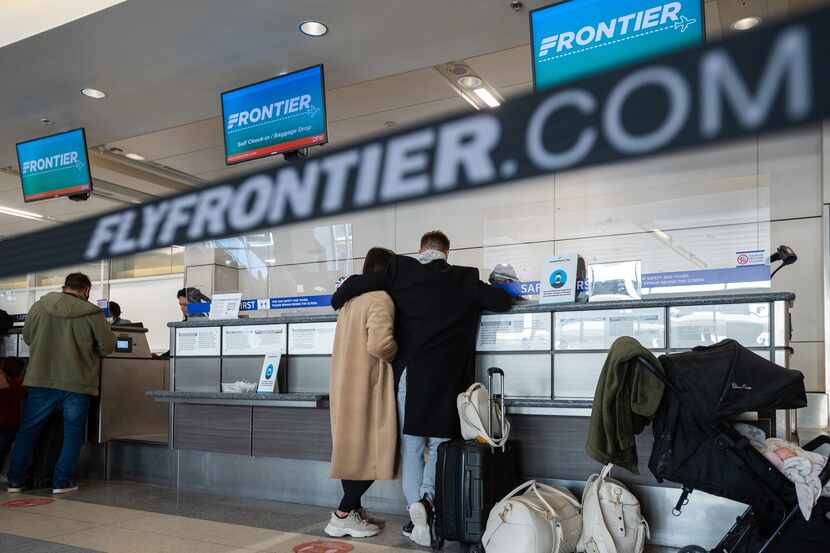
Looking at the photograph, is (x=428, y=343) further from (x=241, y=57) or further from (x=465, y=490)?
(x=241, y=57)

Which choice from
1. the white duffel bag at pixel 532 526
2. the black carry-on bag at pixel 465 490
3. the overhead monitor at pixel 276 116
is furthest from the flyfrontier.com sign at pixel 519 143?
the overhead monitor at pixel 276 116

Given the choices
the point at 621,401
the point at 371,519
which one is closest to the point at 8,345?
the point at 371,519

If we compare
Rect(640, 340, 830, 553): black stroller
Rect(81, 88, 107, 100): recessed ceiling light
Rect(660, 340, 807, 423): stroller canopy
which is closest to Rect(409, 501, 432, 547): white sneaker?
Rect(640, 340, 830, 553): black stroller

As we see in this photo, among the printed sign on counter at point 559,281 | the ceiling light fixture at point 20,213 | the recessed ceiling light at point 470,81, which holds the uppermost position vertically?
the recessed ceiling light at point 470,81

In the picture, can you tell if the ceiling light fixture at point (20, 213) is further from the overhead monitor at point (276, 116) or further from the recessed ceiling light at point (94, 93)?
the overhead monitor at point (276, 116)

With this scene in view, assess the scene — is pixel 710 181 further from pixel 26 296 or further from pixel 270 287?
pixel 26 296

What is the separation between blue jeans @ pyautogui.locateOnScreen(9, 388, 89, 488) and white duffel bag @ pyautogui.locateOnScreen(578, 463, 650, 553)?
3526mm

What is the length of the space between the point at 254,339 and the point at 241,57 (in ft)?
6.43

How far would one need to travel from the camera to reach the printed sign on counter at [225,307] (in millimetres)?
4777

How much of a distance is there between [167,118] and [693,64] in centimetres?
633

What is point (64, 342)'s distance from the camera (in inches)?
189

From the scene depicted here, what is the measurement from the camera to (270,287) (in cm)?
659

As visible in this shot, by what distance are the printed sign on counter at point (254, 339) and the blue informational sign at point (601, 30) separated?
2.20m

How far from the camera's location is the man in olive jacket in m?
4.74
